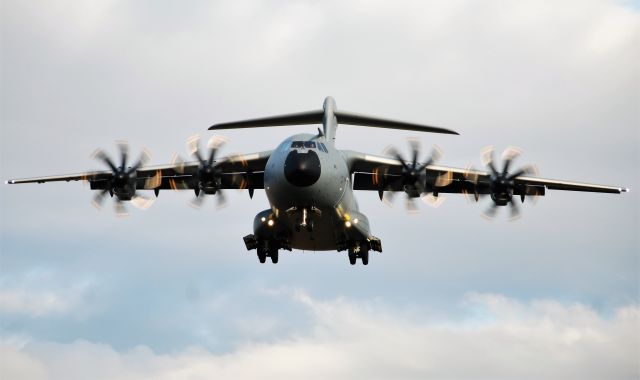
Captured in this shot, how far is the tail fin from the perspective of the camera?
34312mm

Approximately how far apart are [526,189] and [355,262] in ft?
22.3

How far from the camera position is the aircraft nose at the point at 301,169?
29297 mm

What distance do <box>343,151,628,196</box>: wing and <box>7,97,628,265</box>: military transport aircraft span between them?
4 centimetres

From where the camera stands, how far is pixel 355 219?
3281 centimetres

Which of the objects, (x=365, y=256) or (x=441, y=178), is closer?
(x=365, y=256)

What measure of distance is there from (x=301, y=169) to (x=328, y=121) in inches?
278

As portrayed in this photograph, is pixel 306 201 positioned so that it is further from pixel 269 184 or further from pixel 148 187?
pixel 148 187

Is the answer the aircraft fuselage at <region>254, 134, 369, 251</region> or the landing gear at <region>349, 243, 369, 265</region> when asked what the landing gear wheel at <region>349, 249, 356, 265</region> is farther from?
the aircraft fuselage at <region>254, 134, 369, 251</region>

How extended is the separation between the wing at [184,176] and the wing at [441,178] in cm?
340

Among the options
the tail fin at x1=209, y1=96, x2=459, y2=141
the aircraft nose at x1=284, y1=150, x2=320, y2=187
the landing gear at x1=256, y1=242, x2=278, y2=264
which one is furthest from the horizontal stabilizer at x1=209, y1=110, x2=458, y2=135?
the aircraft nose at x1=284, y1=150, x2=320, y2=187

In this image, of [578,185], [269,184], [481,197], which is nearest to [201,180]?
[269,184]

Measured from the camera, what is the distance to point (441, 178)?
3553 centimetres

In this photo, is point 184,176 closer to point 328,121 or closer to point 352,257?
point 328,121

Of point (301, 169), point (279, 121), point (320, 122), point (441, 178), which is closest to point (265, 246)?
point (279, 121)
